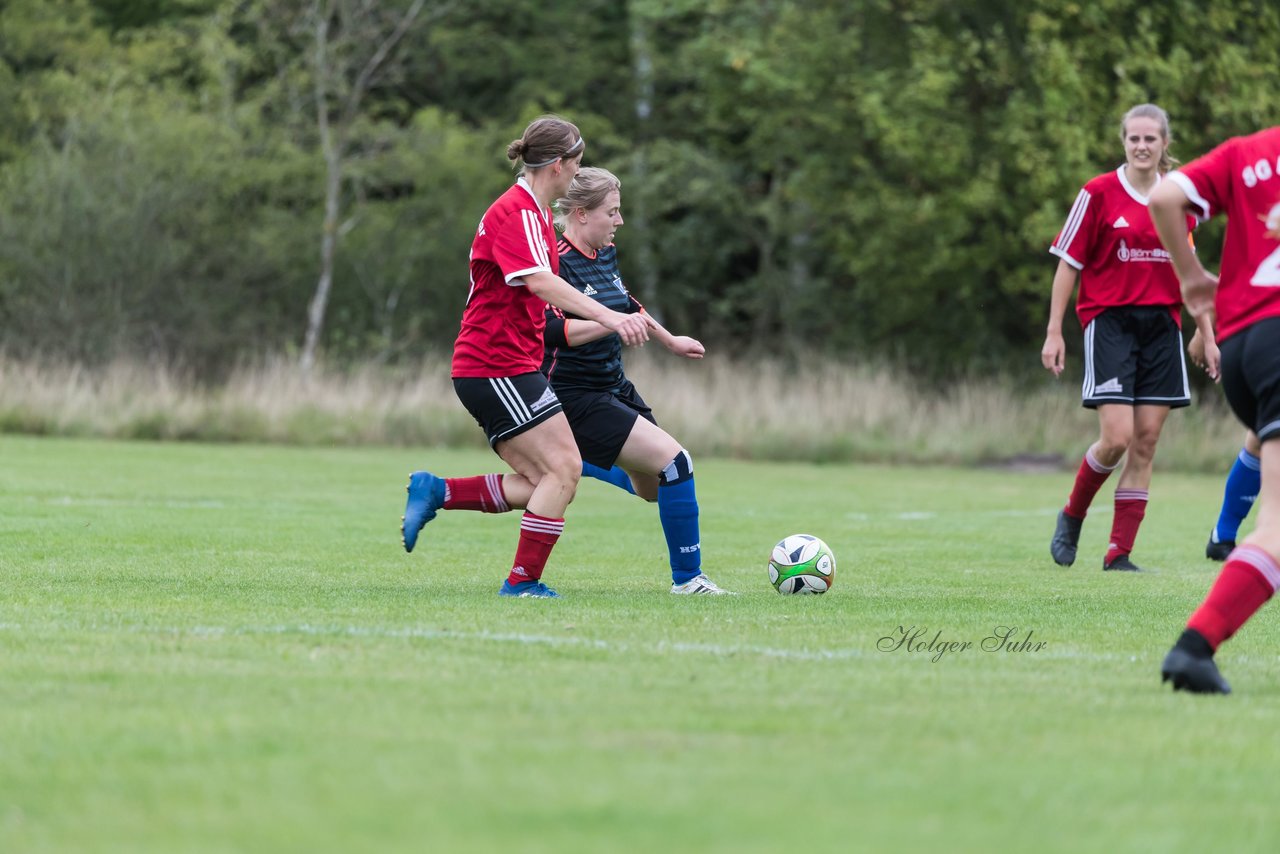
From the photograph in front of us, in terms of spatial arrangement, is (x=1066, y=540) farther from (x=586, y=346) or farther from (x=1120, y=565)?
(x=586, y=346)

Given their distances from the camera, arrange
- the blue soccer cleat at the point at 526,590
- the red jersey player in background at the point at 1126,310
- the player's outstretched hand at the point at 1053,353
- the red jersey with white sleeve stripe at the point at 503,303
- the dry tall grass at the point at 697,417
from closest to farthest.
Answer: the red jersey with white sleeve stripe at the point at 503,303, the blue soccer cleat at the point at 526,590, the red jersey player in background at the point at 1126,310, the player's outstretched hand at the point at 1053,353, the dry tall grass at the point at 697,417

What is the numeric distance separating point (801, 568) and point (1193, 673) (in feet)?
9.69

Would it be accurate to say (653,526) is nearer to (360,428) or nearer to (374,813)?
(374,813)

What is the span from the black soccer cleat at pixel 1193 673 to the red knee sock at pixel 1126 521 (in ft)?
14.8

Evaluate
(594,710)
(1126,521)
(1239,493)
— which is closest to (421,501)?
(594,710)

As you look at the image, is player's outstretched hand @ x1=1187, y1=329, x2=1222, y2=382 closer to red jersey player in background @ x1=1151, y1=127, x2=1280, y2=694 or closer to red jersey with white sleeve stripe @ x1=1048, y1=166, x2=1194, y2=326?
red jersey with white sleeve stripe @ x1=1048, y1=166, x2=1194, y2=326

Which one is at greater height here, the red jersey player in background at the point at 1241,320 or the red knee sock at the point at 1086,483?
the red jersey player in background at the point at 1241,320

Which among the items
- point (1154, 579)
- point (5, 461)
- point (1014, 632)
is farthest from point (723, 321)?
point (1014, 632)

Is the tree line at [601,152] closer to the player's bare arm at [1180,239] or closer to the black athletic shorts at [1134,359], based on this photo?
the black athletic shorts at [1134,359]

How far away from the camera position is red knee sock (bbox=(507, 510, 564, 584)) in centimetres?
731

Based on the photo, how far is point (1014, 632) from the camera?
6430mm

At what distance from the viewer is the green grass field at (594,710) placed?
3371 millimetres

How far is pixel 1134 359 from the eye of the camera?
30.3 ft

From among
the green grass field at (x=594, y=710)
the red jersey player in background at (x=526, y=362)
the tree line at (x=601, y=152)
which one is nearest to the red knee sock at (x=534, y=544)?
the red jersey player in background at (x=526, y=362)
